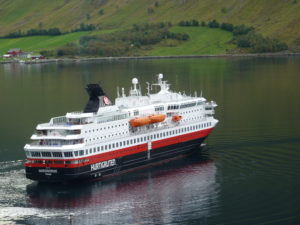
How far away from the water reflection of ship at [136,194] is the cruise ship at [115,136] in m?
1.35

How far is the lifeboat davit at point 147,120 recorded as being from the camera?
70.2 meters

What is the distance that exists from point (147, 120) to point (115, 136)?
4.32m

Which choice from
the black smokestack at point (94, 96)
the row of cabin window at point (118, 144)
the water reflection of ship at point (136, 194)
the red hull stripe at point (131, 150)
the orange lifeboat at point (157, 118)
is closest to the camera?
the water reflection of ship at point (136, 194)

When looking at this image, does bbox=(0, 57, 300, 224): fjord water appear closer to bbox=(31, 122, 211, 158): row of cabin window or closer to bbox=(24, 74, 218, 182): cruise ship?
bbox=(24, 74, 218, 182): cruise ship

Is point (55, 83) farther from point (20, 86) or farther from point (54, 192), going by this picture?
point (54, 192)

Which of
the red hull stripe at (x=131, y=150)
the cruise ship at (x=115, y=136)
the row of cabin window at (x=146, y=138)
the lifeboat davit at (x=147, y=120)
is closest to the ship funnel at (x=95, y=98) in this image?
the cruise ship at (x=115, y=136)

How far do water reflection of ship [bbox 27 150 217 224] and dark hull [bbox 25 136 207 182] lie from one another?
0.85 meters

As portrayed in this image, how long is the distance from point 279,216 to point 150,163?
64.5 feet

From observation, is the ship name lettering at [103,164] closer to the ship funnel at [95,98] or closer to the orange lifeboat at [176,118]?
the ship funnel at [95,98]

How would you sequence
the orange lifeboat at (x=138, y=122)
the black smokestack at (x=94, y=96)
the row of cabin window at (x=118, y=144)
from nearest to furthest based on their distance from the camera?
the row of cabin window at (x=118, y=144), the black smokestack at (x=94, y=96), the orange lifeboat at (x=138, y=122)

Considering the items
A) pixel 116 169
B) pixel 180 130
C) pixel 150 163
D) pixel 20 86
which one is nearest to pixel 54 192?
pixel 116 169

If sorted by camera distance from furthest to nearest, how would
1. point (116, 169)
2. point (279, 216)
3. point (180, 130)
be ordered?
1. point (180, 130)
2. point (116, 169)
3. point (279, 216)

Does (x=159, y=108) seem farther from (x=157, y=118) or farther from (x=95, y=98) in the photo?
(x=95, y=98)

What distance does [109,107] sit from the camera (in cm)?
6931
